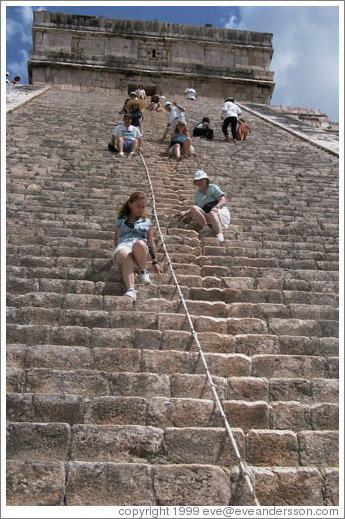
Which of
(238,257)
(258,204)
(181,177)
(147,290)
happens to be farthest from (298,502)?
(181,177)

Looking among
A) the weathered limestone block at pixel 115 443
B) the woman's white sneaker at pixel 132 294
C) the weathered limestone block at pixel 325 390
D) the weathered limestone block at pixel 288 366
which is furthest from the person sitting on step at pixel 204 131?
the weathered limestone block at pixel 115 443

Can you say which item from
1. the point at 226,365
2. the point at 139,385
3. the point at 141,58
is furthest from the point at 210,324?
the point at 141,58

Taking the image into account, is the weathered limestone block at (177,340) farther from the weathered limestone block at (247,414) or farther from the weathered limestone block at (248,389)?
the weathered limestone block at (247,414)

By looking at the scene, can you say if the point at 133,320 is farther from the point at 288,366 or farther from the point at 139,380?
Answer: the point at 288,366

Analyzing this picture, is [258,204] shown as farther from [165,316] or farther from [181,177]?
[165,316]

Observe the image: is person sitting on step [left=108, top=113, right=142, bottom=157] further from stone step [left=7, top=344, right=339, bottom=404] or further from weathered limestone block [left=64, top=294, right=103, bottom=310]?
stone step [left=7, top=344, right=339, bottom=404]

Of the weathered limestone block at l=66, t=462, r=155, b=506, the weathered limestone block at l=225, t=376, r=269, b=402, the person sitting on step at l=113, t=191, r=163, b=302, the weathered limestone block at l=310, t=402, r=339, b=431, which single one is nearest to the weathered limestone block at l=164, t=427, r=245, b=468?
the weathered limestone block at l=66, t=462, r=155, b=506

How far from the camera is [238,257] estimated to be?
A: 5883 millimetres

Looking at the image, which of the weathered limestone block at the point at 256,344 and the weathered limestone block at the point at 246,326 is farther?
the weathered limestone block at the point at 246,326

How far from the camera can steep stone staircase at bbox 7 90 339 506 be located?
9.53 feet

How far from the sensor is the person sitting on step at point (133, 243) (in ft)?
16.3

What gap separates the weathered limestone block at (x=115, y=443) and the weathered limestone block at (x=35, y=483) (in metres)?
0.19

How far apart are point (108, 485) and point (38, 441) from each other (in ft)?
1.65

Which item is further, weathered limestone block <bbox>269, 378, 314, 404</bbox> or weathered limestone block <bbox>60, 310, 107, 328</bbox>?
weathered limestone block <bbox>60, 310, 107, 328</bbox>
